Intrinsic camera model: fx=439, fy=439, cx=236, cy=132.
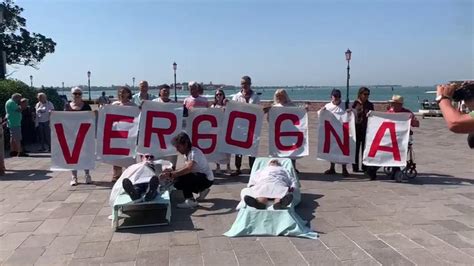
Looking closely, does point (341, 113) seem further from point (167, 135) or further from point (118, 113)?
point (118, 113)

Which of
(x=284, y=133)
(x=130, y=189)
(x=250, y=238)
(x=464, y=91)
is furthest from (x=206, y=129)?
(x=464, y=91)

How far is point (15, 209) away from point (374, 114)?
6649 millimetres

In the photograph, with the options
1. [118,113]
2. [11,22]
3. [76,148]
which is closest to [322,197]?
[118,113]

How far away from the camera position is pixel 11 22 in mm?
32562

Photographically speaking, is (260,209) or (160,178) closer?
(260,209)

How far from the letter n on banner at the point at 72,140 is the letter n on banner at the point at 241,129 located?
254cm

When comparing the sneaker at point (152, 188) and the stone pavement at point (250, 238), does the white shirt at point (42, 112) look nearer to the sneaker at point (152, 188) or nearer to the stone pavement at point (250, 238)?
the stone pavement at point (250, 238)

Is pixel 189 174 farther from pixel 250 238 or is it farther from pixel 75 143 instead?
pixel 75 143

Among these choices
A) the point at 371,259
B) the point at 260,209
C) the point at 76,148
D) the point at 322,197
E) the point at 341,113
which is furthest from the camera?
the point at 341,113

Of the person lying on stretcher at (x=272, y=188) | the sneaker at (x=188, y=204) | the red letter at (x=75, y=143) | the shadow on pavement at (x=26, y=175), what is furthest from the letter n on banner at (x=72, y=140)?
the person lying on stretcher at (x=272, y=188)

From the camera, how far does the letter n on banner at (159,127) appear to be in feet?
28.0

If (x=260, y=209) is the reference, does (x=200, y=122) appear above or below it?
above

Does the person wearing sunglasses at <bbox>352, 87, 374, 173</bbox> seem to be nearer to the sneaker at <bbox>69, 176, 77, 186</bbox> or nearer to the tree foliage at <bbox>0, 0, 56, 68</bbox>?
the sneaker at <bbox>69, 176, 77, 186</bbox>

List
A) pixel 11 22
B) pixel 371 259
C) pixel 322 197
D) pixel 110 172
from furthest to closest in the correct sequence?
pixel 11 22, pixel 110 172, pixel 322 197, pixel 371 259
